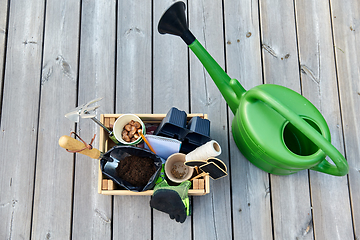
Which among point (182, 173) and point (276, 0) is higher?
point (276, 0)

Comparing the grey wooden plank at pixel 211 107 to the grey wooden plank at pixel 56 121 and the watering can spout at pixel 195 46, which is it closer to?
the watering can spout at pixel 195 46

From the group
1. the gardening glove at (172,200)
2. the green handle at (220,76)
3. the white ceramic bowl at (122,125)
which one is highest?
the green handle at (220,76)

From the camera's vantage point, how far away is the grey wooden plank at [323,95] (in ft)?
3.27

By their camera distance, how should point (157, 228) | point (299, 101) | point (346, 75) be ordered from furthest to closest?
point (346, 75) < point (157, 228) < point (299, 101)

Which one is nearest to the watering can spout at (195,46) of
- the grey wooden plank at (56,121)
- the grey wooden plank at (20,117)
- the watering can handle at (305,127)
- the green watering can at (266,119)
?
the green watering can at (266,119)

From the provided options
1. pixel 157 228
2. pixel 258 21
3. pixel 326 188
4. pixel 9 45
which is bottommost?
pixel 157 228

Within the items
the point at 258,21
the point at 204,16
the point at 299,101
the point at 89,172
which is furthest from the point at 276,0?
the point at 89,172

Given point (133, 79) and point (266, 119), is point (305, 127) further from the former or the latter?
point (133, 79)

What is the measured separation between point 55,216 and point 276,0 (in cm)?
122

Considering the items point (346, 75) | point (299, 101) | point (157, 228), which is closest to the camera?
point (299, 101)

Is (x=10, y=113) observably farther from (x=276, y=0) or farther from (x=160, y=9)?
(x=276, y=0)

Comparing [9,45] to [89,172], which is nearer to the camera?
[89,172]

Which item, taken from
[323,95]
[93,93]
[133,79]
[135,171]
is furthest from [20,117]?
[323,95]

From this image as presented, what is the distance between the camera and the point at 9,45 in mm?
1116
